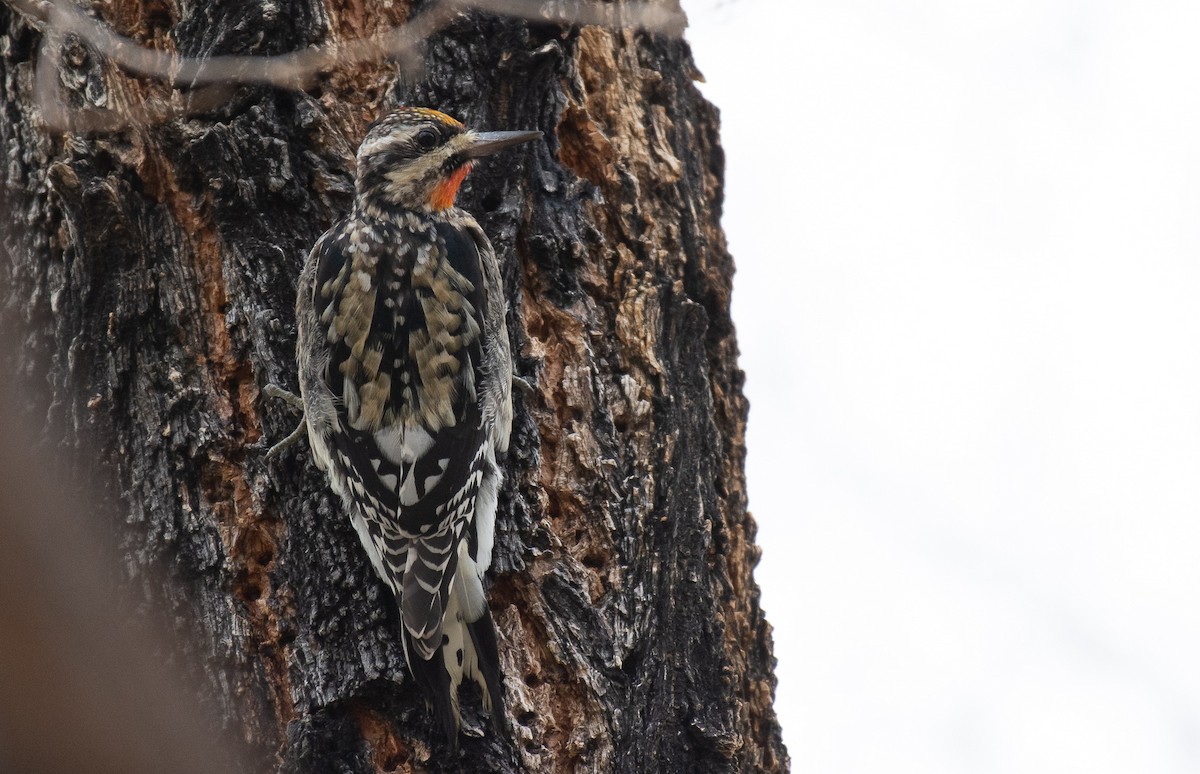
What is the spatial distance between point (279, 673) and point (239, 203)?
3.74ft

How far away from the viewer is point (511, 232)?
10.1 ft

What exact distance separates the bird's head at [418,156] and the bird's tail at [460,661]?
1175mm

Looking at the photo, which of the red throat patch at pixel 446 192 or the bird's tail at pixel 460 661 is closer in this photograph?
the bird's tail at pixel 460 661

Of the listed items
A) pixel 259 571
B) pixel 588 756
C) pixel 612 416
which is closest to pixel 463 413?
pixel 612 416

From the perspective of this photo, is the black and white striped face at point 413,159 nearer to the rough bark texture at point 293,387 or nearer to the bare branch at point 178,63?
the rough bark texture at point 293,387

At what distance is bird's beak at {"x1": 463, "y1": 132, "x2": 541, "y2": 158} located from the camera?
3.03 meters

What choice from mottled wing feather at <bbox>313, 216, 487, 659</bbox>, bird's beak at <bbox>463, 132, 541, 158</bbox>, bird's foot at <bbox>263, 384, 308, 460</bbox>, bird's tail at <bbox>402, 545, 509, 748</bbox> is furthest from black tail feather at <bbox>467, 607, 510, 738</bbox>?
bird's beak at <bbox>463, 132, 541, 158</bbox>

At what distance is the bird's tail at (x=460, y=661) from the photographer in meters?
2.49

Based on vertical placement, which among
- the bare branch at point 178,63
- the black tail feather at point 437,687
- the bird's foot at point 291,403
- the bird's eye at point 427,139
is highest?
the bird's eye at point 427,139

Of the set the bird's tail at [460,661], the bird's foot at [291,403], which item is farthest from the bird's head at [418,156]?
the bird's tail at [460,661]

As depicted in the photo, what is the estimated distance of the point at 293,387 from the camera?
2.93 metres

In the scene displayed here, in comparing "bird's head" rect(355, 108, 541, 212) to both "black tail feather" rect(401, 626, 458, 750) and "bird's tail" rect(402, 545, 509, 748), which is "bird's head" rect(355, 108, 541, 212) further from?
"black tail feather" rect(401, 626, 458, 750)

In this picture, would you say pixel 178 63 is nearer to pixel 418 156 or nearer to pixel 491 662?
pixel 418 156

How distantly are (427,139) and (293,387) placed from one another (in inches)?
31.5
